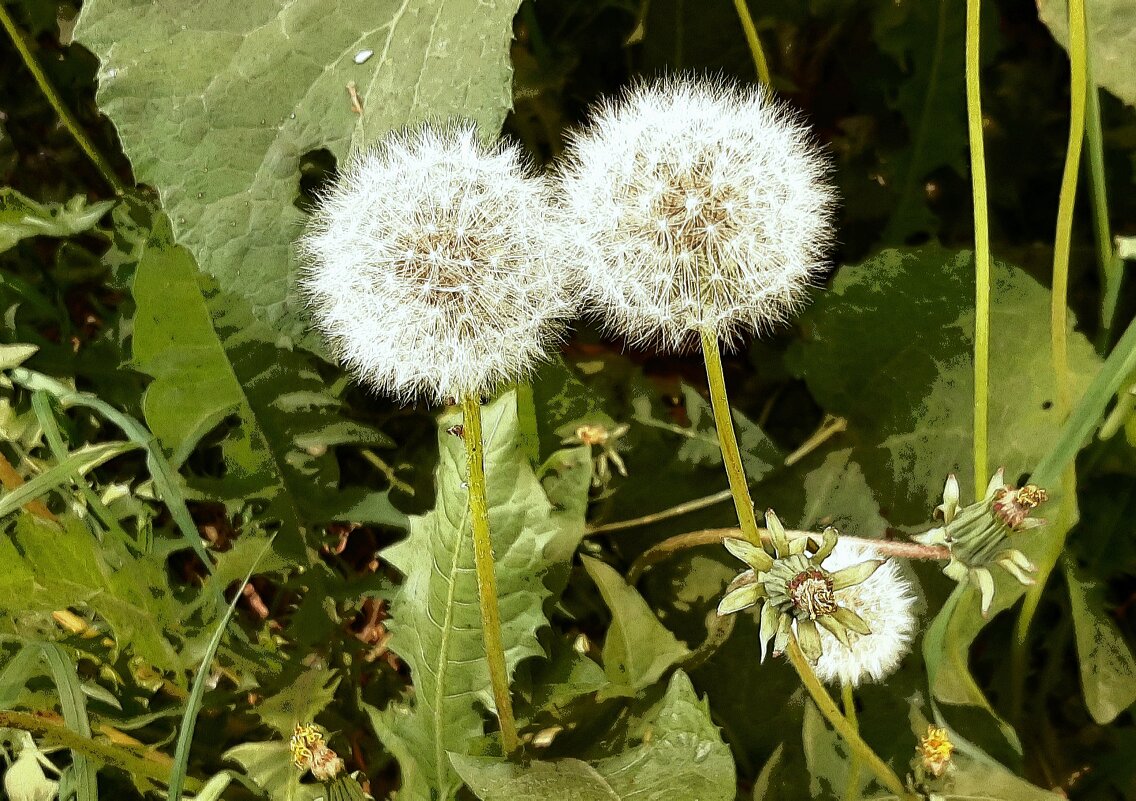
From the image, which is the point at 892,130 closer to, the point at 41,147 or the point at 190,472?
the point at 190,472

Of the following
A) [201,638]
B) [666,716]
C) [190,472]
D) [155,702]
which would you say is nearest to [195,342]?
[190,472]

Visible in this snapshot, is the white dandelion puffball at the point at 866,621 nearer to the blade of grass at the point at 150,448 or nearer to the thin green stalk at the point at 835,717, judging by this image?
the thin green stalk at the point at 835,717

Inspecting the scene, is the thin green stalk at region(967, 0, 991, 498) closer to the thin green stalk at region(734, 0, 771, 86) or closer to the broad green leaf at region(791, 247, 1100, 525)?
the broad green leaf at region(791, 247, 1100, 525)

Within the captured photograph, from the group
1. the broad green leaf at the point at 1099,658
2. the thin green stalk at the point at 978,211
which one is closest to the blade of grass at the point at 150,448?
the thin green stalk at the point at 978,211

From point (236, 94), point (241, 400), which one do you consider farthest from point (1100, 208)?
point (241, 400)

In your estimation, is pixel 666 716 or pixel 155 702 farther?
pixel 155 702

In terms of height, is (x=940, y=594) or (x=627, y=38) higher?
(x=627, y=38)
